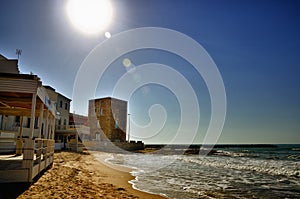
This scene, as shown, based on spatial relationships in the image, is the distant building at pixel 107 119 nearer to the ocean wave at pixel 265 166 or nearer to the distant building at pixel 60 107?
the distant building at pixel 60 107

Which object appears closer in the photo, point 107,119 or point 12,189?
point 12,189

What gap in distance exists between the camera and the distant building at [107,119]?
4175 centimetres

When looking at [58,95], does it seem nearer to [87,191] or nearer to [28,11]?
[28,11]

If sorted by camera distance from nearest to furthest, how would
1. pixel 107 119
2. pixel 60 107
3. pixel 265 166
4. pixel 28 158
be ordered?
pixel 28 158 → pixel 265 166 → pixel 60 107 → pixel 107 119

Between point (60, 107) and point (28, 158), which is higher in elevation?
point (60, 107)

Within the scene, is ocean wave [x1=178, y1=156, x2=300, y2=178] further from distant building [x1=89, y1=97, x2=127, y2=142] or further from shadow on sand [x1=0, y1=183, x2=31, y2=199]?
distant building [x1=89, y1=97, x2=127, y2=142]

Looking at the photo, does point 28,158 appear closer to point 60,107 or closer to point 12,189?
point 12,189

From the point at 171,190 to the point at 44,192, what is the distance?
4.11 meters

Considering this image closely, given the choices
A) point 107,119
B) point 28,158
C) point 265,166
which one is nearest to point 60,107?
point 107,119

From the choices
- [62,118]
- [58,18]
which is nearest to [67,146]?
[62,118]

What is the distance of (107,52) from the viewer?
836 inches

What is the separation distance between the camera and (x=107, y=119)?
42.1 meters

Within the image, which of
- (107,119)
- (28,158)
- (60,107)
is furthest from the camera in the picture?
(107,119)

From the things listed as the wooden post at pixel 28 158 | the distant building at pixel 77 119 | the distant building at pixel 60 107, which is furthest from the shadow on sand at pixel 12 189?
the distant building at pixel 77 119
